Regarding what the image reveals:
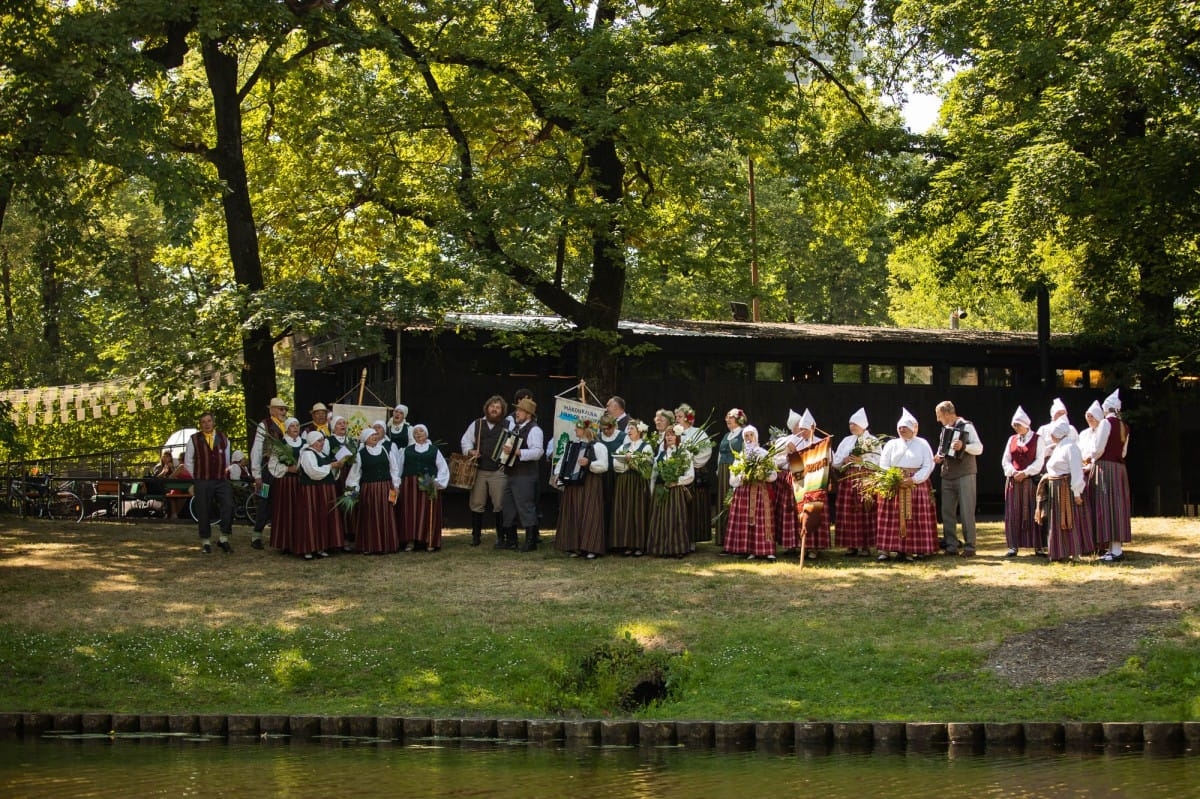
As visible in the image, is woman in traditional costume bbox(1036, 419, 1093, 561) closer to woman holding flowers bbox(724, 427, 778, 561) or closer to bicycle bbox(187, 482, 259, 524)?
woman holding flowers bbox(724, 427, 778, 561)

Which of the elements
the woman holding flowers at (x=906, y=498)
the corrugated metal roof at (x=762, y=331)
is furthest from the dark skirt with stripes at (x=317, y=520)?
the woman holding flowers at (x=906, y=498)

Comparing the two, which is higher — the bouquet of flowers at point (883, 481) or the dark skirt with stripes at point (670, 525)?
the bouquet of flowers at point (883, 481)

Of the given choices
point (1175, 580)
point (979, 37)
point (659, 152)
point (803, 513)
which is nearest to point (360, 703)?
point (803, 513)

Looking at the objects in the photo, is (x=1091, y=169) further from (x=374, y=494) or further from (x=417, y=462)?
(x=374, y=494)

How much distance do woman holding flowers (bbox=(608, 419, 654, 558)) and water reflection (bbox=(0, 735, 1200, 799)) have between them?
22.4 feet

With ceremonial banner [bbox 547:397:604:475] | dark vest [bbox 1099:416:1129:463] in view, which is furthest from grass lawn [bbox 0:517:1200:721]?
ceremonial banner [bbox 547:397:604:475]

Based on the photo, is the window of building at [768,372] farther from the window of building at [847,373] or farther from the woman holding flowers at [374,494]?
the woman holding flowers at [374,494]

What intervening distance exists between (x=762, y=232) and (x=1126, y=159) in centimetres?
563

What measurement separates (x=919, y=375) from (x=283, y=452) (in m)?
12.4

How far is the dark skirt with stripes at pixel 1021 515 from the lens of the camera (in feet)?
55.9

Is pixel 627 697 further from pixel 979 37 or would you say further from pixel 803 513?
pixel 979 37

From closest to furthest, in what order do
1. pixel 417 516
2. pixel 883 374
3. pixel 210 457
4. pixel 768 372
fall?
pixel 210 457
pixel 417 516
pixel 768 372
pixel 883 374

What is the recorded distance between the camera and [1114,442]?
52.5ft

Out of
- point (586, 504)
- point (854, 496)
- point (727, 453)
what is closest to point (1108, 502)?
point (854, 496)
